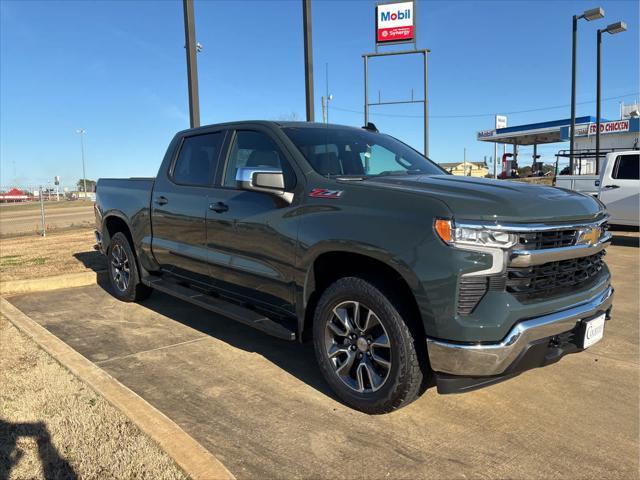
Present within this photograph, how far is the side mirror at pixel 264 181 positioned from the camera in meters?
3.50

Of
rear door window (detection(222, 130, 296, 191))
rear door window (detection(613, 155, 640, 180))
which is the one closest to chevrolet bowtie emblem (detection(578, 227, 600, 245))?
rear door window (detection(222, 130, 296, 191))

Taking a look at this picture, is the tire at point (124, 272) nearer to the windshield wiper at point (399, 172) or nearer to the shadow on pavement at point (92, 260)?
the shadow on pavement at point (92, 260)

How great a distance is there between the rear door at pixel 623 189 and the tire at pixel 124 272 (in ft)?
31.8

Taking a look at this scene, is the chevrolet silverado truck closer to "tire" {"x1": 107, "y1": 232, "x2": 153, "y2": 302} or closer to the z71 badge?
the z71 badge

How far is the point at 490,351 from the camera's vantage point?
2658 millimetres

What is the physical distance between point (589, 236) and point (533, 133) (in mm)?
41186

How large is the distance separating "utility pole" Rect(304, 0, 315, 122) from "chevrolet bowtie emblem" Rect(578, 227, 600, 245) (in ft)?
24.5

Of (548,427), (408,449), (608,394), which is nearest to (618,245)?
(608,394)

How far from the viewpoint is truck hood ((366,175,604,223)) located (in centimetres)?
275

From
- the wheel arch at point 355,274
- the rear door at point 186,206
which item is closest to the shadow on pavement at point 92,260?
the rear door at point 186,206

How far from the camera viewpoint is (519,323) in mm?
2711

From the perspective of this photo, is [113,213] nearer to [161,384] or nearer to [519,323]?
[161,384]

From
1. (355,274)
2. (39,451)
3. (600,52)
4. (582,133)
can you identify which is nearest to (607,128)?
(582,133)

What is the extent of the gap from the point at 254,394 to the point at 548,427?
190cm
